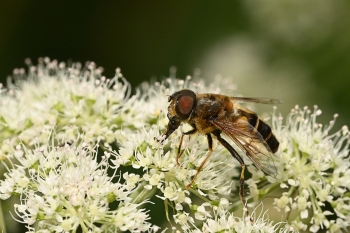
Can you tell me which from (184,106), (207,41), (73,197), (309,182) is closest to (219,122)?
(184,106)

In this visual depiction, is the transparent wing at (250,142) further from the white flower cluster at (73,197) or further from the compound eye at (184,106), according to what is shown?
the white flower cluster at (73,197)

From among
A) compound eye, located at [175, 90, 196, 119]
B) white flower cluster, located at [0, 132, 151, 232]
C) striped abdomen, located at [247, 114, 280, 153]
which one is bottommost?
white flower cluster, located at [0, 132, 151, 232]

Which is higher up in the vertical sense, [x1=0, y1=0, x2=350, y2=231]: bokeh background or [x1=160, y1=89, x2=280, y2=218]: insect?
[x1=0, y1=0, x2=350, y2=231]: bokeh background

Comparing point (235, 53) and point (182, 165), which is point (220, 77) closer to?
point (235, 53)

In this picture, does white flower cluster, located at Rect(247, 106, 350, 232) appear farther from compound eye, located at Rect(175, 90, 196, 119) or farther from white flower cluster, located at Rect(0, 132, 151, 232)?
white flower cluster, located at Rect(0, 132, 151, 232)

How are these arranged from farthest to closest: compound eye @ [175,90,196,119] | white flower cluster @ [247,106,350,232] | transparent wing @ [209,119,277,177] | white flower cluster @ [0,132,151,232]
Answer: white flower cluster @ [247,106,350,232] → compound eye @ [175,90,196,119] → transparent wing @ [209,119,277,177] → white flower cluster @ [0,132,151,232]

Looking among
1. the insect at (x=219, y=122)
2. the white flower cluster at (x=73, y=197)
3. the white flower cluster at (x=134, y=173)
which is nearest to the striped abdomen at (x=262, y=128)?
the insect at (x=219, y=122)

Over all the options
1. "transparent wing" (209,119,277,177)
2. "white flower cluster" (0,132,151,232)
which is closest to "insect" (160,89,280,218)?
"transparent wing" (209,119,277,177)
